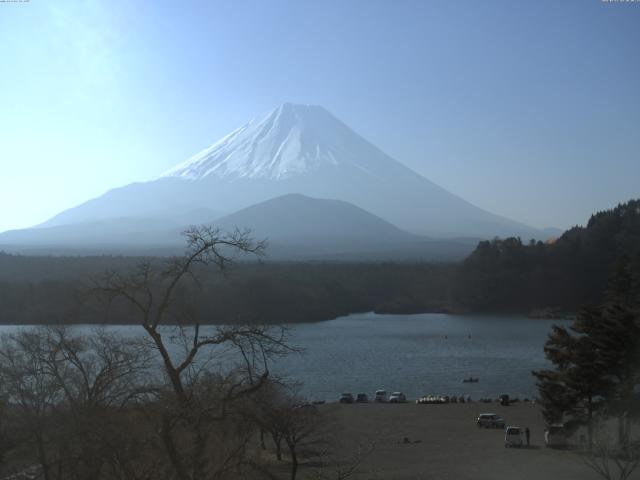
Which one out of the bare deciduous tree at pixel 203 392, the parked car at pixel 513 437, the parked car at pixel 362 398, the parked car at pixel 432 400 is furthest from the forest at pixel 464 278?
the bare deciduous tree at pixel 203 392

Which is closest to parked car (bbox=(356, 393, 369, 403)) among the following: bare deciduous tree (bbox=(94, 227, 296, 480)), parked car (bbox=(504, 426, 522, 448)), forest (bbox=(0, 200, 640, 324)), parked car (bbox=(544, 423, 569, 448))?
parked car (bbox=(504, 426, 522, 448))

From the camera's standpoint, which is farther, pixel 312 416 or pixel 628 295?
pixel 628 295

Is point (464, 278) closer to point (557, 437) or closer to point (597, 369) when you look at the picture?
point (557, 437)

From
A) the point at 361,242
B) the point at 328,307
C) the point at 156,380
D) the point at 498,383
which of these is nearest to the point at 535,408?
the point at 498,383

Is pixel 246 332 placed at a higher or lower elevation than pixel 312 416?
higher

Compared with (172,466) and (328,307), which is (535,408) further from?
(328,307)

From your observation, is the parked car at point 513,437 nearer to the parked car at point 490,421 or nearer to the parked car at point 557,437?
the parked car at point 557,437

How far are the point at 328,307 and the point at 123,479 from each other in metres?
27.4

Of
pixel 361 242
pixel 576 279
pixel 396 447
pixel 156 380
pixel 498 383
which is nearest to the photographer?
pixel 156 380

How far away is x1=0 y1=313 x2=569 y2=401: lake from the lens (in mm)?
14617

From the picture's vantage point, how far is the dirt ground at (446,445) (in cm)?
742

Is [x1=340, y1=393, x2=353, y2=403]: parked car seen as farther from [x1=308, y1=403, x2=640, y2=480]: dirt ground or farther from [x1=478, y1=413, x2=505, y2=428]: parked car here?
[x1=478, y1=413, x2=505, y2=428]: parked car

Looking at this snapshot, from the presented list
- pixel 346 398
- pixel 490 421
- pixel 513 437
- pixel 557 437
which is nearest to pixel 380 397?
pixel 346 398

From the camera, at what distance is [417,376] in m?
16.0
